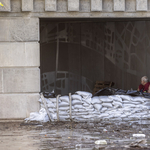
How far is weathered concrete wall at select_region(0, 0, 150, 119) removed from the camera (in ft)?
24.2

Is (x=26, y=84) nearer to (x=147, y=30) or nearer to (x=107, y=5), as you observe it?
(x=107, y=5)

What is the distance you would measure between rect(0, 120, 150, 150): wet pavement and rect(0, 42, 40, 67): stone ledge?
1.49m

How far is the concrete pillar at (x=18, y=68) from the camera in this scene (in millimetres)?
7402

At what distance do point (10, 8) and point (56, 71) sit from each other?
6.19 m

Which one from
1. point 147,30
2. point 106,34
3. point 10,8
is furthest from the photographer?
point 106,34

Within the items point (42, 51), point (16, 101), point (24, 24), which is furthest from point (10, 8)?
point (42, 51)

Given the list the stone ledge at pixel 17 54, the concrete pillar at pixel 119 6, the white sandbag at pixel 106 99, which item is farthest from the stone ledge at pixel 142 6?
the stone ledge at pixel 17 54

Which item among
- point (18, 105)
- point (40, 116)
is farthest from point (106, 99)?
point (18, 105)

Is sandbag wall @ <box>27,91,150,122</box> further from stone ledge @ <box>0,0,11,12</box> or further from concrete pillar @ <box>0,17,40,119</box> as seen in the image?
stone ledge @ <box>0,0,11,12</box>

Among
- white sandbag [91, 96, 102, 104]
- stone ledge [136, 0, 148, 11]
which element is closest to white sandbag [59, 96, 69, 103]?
white sandbag [91, 96, 102, 104]

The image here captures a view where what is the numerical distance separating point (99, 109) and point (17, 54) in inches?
96.3

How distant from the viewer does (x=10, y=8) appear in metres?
7.32

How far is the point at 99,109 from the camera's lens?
732 centimetres

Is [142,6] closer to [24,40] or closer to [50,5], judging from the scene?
[50,5]
